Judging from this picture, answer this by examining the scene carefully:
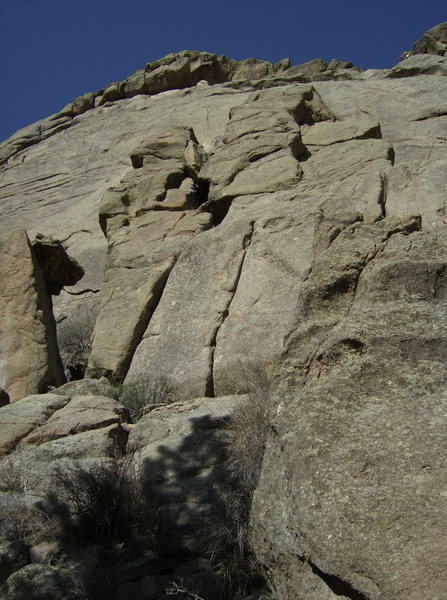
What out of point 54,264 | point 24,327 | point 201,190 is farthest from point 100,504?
point 201,190

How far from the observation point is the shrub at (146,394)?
22.6 ft

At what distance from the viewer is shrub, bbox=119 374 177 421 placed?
22.6 ft

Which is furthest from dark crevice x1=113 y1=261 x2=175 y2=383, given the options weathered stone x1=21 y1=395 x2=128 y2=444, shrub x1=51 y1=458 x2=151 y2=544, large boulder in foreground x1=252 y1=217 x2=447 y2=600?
large boulder in foreground x1=252 y1=217 x2=447 y2=600

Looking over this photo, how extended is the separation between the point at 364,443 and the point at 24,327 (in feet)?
18.6

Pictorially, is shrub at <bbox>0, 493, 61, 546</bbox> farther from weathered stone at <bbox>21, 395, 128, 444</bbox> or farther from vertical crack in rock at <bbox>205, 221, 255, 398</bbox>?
vertical crack in rock at <bbox>205, 221, 255, 398</bbox>

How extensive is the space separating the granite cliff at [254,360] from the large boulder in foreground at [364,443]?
0.01m

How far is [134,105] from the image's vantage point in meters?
21.2

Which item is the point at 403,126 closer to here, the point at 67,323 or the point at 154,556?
the point at 67,323

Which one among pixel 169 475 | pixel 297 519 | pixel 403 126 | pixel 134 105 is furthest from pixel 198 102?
pixel 297 519

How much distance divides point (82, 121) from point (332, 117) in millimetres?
11654

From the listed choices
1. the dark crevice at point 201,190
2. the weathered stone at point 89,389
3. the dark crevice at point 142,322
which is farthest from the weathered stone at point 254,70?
the weathered stone at point 89,389

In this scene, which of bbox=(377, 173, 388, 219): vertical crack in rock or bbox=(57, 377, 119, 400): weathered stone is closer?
bbox=(57, 377, 119, 400): weathered stone

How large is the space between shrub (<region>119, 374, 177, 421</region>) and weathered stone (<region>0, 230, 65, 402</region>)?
140cm

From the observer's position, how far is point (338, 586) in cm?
335
